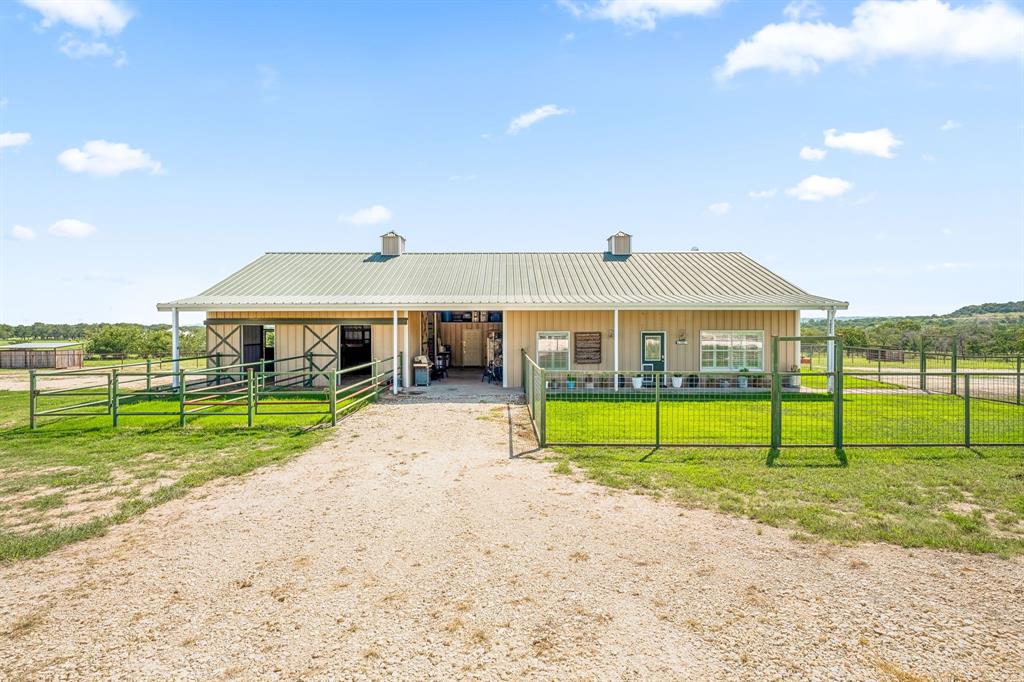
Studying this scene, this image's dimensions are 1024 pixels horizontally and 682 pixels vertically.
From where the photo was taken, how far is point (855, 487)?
6.25 metres

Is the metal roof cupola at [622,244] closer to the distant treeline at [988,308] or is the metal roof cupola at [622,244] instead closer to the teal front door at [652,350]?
the teal front door at [652,350]

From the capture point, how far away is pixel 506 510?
5676 millimetres

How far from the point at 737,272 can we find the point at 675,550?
58.2ft

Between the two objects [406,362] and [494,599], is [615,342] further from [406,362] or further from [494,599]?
[494,599]

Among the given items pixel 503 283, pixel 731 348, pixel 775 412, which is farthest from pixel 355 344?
pixel 775 412

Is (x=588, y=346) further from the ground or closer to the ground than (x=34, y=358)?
further from the ground

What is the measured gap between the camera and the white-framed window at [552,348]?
17.1 metres

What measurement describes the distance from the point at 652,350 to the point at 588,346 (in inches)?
85.4

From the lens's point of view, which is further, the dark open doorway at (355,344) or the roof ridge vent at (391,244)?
the roof ridge vent at (391,244)

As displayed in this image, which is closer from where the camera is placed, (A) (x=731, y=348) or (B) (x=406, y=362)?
(B) (x=406, y=362)

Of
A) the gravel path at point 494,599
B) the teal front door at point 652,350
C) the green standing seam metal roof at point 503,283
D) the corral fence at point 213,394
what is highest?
the green standing seam metal roof at point 503,283

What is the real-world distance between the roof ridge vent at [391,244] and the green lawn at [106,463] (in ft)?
41.6

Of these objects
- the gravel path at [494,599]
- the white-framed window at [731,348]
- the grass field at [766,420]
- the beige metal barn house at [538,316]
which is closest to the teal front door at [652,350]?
the beige metal barn house at [538,316]

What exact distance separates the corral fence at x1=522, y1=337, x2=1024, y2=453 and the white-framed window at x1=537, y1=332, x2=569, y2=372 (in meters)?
0.92
